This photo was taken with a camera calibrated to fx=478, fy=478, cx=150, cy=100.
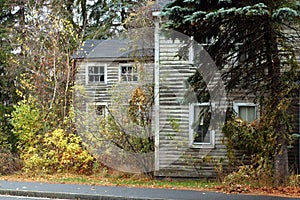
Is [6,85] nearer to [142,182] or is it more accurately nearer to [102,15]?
[102,15]

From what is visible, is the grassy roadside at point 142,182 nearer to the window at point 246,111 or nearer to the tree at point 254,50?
the tree at point 254,50

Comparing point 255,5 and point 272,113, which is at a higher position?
point 255,5

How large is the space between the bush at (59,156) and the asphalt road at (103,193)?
158 inches

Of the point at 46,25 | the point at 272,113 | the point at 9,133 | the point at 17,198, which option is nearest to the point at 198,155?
the point at 272,113

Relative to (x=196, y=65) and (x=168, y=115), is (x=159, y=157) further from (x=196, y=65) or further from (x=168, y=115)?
A: (x=196, y=65)

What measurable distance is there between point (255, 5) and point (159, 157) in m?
8.23

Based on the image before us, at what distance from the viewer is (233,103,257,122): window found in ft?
56.5

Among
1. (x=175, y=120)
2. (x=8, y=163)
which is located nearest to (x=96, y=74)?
(x=8, y=163)

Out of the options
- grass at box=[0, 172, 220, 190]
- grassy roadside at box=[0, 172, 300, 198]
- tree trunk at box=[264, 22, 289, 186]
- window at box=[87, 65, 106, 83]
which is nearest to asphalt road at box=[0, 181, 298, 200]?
grassy roadside at box=[0, 172, 300, 198]

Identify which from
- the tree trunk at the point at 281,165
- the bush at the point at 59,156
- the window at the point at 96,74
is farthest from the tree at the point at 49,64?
the tree trunk at the point at 281,165

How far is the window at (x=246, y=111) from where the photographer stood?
1723 cm

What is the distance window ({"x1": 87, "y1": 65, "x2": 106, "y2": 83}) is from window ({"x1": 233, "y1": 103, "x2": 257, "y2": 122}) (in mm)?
8201

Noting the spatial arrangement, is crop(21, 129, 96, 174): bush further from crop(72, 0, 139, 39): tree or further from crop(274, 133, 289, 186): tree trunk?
crop(72, 0, 139, 39): tree

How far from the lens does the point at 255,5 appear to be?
1109 cm
